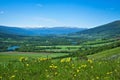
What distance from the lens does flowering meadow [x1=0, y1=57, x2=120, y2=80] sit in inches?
324

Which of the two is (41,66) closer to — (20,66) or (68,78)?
(20,66)

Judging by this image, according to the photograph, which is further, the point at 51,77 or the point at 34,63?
the point at 34,63

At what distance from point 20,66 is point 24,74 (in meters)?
1.25

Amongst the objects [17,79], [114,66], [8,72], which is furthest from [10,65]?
[114,66]

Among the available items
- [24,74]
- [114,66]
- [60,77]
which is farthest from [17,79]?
[114,66]

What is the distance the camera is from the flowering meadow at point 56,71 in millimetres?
8231

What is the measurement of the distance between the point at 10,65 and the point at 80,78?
3.63 m

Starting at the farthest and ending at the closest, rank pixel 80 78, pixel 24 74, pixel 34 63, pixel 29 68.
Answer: pixel 34 63, pixel 29 68, pixel 24 74, pixel 80 78

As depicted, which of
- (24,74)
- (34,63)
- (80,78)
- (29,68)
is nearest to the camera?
(80,78)

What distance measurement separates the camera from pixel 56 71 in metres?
9.26

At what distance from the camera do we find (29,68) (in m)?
9.82

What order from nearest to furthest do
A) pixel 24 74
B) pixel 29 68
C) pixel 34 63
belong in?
pixel 24 74 < pixel 29 68 < pixel 34 63

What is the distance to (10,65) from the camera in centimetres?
1036

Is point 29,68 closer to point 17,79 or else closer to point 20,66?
point 20,66
